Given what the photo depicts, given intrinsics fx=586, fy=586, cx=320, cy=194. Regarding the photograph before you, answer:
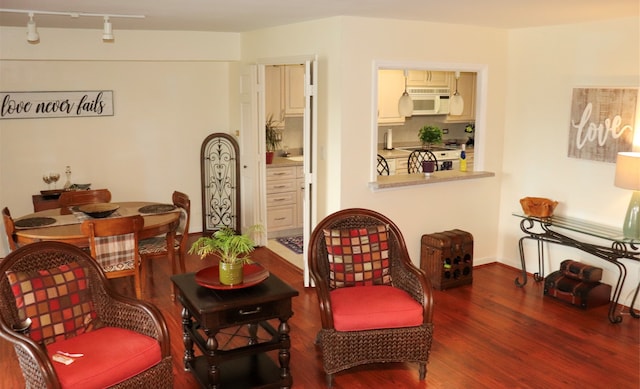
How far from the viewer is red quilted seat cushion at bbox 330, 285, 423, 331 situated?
3522 millimetres

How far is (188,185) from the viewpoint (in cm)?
699

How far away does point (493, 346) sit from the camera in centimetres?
412

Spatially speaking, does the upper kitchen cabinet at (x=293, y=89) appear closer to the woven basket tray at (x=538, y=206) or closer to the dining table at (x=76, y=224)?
the dining table at (x=76, y=224)

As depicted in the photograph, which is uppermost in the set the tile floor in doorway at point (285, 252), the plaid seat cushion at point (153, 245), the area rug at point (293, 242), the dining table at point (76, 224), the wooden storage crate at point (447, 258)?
the dining table at point (76, 224)

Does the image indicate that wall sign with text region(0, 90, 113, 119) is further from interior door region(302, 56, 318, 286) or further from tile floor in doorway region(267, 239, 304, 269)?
interior door region(302, 56, 318, 286)

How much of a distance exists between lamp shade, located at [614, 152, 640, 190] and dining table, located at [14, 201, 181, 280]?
353 cm

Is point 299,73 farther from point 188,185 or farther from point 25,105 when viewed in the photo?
point 25,105

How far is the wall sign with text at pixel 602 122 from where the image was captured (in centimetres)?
468

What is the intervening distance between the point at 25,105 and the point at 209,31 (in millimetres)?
2021

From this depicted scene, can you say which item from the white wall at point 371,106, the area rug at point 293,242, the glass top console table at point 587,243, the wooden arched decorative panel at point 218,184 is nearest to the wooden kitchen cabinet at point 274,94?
the wooden arched decorative panel at point 218,184

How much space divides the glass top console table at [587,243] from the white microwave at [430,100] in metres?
3.06

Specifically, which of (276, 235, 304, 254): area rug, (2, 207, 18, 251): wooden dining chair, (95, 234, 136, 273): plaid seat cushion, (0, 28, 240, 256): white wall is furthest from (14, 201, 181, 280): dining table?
(276, 235, 304, 254): area rug

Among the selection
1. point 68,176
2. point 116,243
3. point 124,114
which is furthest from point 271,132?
point 116,243

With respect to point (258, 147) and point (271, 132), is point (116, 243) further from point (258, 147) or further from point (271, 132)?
point (271, 132)
